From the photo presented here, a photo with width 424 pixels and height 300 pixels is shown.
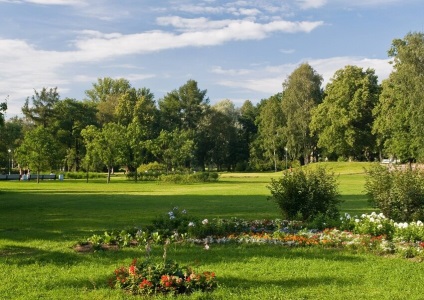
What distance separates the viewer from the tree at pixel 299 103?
7924 centimetres

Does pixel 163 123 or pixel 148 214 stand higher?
pixel 163 123

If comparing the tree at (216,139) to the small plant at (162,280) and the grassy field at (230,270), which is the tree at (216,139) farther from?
the small plant at (162,280)

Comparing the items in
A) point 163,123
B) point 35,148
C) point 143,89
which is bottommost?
point 35,148

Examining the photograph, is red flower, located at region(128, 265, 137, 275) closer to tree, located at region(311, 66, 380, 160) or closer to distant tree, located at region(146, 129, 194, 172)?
distant tree, located at region(146, 129, 194, 172)

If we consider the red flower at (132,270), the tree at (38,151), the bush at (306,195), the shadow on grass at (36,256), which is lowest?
the shadow on grass at (36,256)

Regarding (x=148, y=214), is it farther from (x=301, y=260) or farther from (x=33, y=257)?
(x=301, y=260)

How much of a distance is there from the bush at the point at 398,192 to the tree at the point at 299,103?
64.7 meters

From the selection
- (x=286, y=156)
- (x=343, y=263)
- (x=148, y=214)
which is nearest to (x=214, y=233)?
(x=343, y=263)

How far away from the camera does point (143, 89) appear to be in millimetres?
98812

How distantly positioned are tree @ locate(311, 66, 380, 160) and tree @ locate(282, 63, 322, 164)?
4167mm

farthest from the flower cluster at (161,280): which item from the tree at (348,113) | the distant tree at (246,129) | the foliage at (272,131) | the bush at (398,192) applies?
the distant tree at (246,129)

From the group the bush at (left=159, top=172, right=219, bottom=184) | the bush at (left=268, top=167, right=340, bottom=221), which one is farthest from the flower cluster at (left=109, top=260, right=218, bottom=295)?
the bush at (left=159, top=172, right=219, bottom=184)

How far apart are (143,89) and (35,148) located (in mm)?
52335

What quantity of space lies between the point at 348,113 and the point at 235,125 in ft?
127
